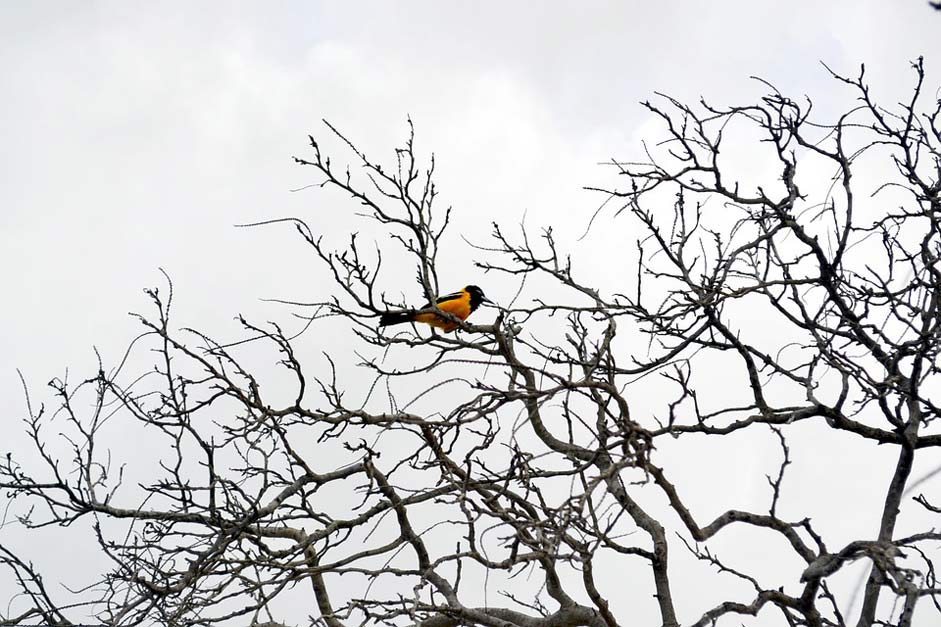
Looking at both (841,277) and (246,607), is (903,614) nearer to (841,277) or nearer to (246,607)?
(841,277)

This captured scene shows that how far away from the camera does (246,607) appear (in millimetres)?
4789

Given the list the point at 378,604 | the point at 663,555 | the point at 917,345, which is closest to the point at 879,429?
the point at 917,345

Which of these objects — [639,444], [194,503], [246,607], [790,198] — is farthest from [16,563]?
[790,198]

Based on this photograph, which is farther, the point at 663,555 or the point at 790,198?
the point at 663,555

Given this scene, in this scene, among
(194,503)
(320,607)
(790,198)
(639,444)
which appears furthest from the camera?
(320,607)

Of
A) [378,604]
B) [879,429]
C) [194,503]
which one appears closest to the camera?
[378,604]

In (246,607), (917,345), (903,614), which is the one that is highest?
(917,345)

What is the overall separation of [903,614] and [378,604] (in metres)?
2.13

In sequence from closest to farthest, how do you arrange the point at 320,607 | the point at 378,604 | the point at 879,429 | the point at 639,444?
the point at 639,444, the point at 378,604, the point at 879,429, the point at 320,607

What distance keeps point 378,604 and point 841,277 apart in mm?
2559

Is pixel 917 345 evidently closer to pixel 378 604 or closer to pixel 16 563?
pixel 378 604

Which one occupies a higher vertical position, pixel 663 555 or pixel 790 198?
pixel 790 198

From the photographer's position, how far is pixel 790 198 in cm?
472

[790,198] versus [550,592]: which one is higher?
[790,198]
